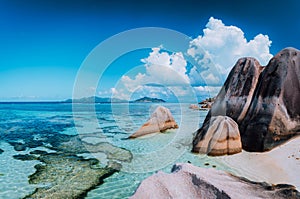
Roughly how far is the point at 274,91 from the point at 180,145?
5.07 meters

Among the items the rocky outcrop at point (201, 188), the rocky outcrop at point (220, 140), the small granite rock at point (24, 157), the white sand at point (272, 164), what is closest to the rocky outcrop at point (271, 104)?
the white sand at point (272, 164)

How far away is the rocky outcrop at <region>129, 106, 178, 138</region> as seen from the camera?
48.4ft

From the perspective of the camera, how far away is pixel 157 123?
1562cm

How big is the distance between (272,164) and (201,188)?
4965 millimetres

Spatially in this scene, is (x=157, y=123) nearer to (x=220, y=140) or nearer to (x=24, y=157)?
(x=220, y=140)

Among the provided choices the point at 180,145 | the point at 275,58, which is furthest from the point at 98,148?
the point at 275,58

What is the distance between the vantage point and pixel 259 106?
392 inches

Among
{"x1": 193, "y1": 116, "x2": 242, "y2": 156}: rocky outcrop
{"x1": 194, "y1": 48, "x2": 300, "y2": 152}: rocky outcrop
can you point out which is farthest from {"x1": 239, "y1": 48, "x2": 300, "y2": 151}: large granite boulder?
{"x1": 193, "y1": 116, "x2": 242, "y2": 156}: rocky outcrop

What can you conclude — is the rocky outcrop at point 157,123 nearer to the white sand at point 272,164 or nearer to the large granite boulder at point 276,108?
the large granite boulder at point 276,108

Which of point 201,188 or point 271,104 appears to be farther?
point 271,104

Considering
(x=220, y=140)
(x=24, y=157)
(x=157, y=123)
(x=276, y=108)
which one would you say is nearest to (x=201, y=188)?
(x=220, y=140)

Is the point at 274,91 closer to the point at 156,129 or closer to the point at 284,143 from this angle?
the point at 284,143

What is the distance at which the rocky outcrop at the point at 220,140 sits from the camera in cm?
921

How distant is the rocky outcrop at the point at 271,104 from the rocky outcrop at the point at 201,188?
5.42 m
